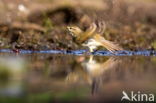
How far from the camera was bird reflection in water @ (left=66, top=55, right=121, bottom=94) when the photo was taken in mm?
9469

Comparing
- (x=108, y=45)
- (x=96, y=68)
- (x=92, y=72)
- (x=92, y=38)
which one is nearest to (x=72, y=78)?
(x=92, y=72)

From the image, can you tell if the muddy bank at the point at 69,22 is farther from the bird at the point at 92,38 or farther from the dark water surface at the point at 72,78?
the dark water surface at the point at 72,78

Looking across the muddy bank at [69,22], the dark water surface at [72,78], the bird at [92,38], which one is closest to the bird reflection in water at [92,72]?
the dark water surface at [72,78]

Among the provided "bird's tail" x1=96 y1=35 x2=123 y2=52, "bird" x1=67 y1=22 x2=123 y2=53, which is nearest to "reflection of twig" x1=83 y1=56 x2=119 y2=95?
"bird" x1=67 y1=22 x2=123 y2=53

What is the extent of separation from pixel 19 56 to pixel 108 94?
14.5ft

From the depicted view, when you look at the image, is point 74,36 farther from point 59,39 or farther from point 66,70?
point 66,70

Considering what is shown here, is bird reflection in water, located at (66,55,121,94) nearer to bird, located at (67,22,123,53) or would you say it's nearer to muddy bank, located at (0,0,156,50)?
bird, located at (67,22,123,53)

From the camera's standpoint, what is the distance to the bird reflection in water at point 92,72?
9469 millimetres

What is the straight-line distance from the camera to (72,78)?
9.70 meters

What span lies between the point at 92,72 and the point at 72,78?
69cm

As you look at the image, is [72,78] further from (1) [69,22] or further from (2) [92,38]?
(1) [69,22]

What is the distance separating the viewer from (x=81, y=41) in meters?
13.5

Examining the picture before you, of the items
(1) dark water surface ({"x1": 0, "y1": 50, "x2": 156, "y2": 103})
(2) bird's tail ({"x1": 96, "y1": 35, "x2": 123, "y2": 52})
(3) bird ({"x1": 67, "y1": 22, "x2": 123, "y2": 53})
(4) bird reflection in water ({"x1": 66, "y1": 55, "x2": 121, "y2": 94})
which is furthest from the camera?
(2) bird's tail ({"x1": 96, "y1": 35, "x2": 123, "y2": 52})

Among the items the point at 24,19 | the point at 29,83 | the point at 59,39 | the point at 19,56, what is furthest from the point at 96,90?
the point at 24,19
